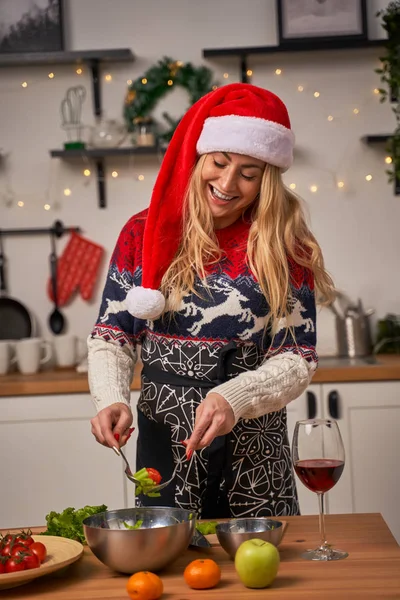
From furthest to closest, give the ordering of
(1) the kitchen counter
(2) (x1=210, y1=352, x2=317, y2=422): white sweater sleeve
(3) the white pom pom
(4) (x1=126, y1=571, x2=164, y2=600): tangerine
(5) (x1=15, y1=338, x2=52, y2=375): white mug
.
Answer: (5) (x1=15, y1=338, x2=52, y2=375): white mug < (1) the kitchen counter < (3) the white pom pom < (2) (x1=210, y1=352, x2=317, y2=422): white sweater sleeve < (4) (x1=126, y1=571, x2=164, y2=600): tangerine

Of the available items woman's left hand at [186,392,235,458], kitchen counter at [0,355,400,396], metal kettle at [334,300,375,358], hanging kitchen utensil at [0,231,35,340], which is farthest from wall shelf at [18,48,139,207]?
woman's left hand at [186,392,235,458]

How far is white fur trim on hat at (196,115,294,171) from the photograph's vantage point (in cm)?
172

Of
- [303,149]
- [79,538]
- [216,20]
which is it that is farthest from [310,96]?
[79,538]

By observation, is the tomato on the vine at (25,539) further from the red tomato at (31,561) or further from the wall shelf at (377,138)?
the wall shelf at (377,138)

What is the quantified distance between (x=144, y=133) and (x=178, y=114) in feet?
0.62

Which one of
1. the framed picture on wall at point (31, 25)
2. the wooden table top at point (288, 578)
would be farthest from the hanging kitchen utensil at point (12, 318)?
the wooden table top at point (288, 578)

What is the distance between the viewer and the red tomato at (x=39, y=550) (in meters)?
1.23

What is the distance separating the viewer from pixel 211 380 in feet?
5.76

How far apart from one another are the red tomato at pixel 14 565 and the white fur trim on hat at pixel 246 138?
91 centimetres

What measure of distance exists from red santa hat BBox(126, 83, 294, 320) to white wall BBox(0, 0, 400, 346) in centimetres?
177

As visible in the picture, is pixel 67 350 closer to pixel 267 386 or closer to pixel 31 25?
pixel 31 25

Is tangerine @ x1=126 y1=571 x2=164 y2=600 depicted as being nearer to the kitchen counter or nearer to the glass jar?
the kitchen counter

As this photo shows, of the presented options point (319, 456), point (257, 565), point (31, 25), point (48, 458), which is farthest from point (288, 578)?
point (31, 25)

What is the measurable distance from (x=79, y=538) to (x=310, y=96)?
2.56 metres
